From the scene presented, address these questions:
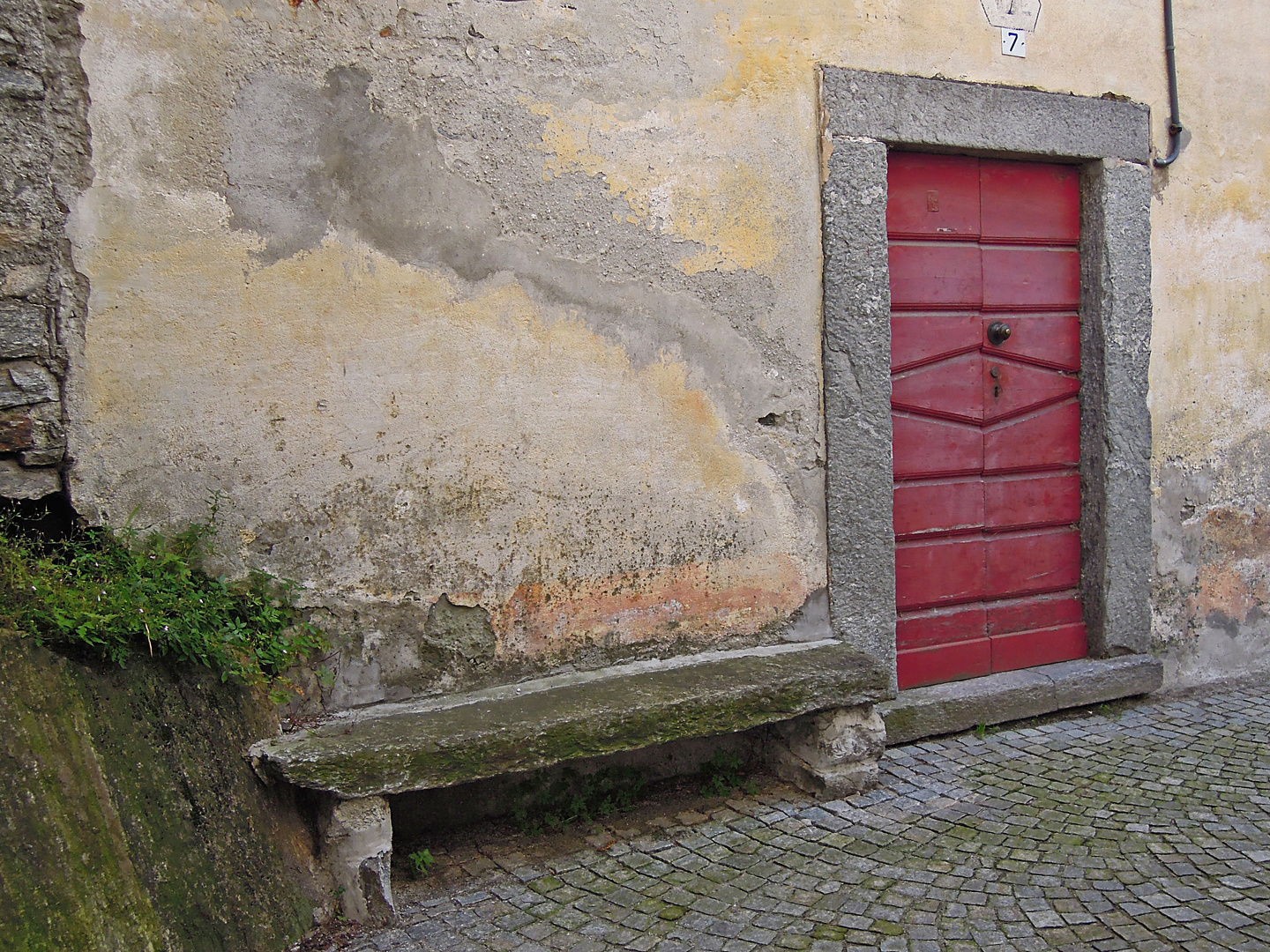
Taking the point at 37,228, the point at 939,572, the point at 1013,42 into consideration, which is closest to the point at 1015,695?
the point at 939,572

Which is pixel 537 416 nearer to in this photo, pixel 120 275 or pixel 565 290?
pixel 565 290

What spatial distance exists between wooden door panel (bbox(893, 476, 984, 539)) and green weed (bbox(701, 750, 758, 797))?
1037mm

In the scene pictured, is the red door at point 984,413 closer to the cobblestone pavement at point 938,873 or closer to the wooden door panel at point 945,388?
the wooden door panel at point 945,388

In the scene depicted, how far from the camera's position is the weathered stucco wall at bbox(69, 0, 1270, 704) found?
2.50 m

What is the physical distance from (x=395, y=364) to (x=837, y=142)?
5.58 ft

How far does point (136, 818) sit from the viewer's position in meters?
2.02

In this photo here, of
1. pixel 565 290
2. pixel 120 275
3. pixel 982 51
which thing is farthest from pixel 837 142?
pixel 120 275

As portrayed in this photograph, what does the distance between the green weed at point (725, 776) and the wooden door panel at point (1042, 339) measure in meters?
1.81

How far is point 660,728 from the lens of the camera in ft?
9.10

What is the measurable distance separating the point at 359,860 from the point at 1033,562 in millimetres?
2770

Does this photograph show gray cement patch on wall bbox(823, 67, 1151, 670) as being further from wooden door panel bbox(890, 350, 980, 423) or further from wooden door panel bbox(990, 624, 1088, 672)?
wooden door panel bbox(890, 350, 980, 423)

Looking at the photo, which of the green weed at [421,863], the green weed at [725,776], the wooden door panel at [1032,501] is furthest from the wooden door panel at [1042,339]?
the green weed at [421,863]

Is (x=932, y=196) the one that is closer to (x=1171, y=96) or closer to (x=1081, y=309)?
(x=1081, y=309)

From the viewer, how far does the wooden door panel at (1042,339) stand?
3.72 m
